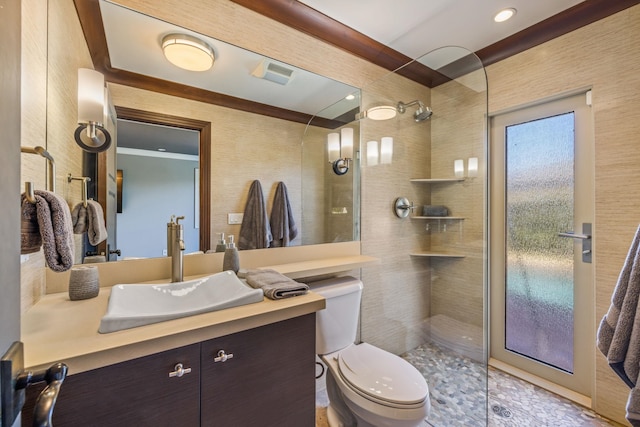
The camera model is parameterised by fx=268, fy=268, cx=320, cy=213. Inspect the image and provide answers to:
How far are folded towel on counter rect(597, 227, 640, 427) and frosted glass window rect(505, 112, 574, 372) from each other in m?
1.24

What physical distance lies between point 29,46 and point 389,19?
1805mm

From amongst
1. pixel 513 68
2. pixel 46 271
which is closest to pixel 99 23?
→ pixel 46 271

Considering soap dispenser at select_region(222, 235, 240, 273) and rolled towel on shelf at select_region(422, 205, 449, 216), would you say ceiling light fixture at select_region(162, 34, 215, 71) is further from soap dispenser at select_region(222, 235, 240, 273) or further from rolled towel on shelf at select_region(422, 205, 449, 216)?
rolled towel on shelf at select_region(422, 205, 449, 216)

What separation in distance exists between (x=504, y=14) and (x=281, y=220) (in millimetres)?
1956

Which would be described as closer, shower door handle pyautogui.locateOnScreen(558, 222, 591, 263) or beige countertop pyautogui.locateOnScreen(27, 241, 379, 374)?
beige countertop pyautogui.locateOnScreen(27, 241, 379, 374)

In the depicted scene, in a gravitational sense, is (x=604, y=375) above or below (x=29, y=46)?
below

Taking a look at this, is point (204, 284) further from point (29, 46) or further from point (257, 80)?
point (257, 80)

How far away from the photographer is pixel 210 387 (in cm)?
81

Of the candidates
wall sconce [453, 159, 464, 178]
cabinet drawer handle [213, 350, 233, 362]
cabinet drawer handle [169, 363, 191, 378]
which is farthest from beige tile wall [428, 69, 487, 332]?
cabinet drawer handle [169, 363, 191, 378]

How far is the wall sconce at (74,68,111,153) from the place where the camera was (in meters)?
1.13

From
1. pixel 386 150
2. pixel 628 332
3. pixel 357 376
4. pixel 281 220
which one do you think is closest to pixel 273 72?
pixel 281 220

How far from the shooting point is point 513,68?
80.3 inches

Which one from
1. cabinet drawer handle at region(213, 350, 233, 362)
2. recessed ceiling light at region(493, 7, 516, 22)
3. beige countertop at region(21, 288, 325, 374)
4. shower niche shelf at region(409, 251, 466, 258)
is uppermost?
recessed ceiling light at region(493, 7, 516, 22)

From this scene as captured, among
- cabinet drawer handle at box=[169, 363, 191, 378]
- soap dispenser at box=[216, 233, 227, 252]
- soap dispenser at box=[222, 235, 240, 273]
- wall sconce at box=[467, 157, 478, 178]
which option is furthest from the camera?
wall sconce at box=[467, 157, 478, 178]
